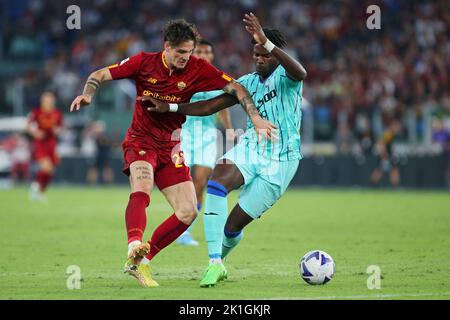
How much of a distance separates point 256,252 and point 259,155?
3040 mm

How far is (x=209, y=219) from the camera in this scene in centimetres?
942

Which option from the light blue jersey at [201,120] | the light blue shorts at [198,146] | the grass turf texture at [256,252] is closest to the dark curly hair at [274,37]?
the grass turf texture at [256,252]

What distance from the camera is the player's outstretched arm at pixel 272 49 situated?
884 cm

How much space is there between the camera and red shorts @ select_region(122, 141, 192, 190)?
9328mm

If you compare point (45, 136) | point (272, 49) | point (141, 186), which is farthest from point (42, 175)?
point (272, 49)

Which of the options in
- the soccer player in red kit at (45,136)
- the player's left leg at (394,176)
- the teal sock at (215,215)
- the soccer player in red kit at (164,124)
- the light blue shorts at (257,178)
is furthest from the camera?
the player's left leg at (394,176)

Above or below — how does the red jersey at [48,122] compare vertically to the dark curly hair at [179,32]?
above

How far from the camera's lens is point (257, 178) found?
966cm

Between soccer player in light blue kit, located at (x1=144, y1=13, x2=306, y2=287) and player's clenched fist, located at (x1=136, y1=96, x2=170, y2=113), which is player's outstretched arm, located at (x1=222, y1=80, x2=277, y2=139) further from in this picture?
player's clenched fist, located at (x1=136, y1=96, x2=170, y2=113)

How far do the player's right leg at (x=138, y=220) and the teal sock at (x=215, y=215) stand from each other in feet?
2.13

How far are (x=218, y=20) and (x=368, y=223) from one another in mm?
18989

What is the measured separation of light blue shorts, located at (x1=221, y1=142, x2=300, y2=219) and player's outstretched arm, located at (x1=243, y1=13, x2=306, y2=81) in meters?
0.91

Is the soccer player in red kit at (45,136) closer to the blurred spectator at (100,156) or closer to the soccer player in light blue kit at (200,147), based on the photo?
the blurred spectator at (100,156)

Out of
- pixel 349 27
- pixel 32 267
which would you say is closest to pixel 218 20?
pixel 349 27
